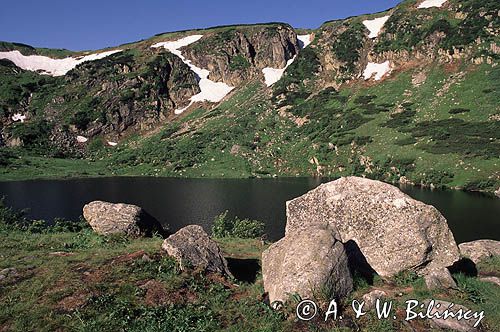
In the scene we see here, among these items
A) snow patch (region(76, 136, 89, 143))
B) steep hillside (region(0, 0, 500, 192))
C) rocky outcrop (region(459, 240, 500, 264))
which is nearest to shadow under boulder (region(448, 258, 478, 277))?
rocky outcrop (region(459, 240, 500, 264))

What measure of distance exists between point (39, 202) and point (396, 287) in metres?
77.3

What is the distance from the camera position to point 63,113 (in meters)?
187

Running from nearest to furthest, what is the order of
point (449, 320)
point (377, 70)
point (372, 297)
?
1. point (449, 320)
2. point (372, 297)
3. point (377, 70)

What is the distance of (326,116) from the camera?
485 feet

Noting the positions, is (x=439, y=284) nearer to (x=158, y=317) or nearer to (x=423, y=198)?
(x=158, y=317)

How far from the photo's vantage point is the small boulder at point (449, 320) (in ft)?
42.0

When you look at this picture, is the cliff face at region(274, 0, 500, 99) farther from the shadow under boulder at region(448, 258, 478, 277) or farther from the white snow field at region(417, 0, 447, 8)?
the shadow under boulder at region(448, 258, 478, 277)

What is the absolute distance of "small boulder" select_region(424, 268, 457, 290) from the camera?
16.1 meters

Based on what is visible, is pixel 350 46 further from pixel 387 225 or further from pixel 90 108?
pixel 387 225

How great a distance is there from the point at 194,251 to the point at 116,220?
9.53 meters

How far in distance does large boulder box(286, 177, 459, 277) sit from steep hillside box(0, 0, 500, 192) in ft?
261

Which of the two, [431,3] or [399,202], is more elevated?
[431,3]

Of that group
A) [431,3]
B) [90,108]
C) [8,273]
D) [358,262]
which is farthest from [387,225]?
[431,3]

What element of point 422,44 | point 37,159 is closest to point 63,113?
point 37,159
